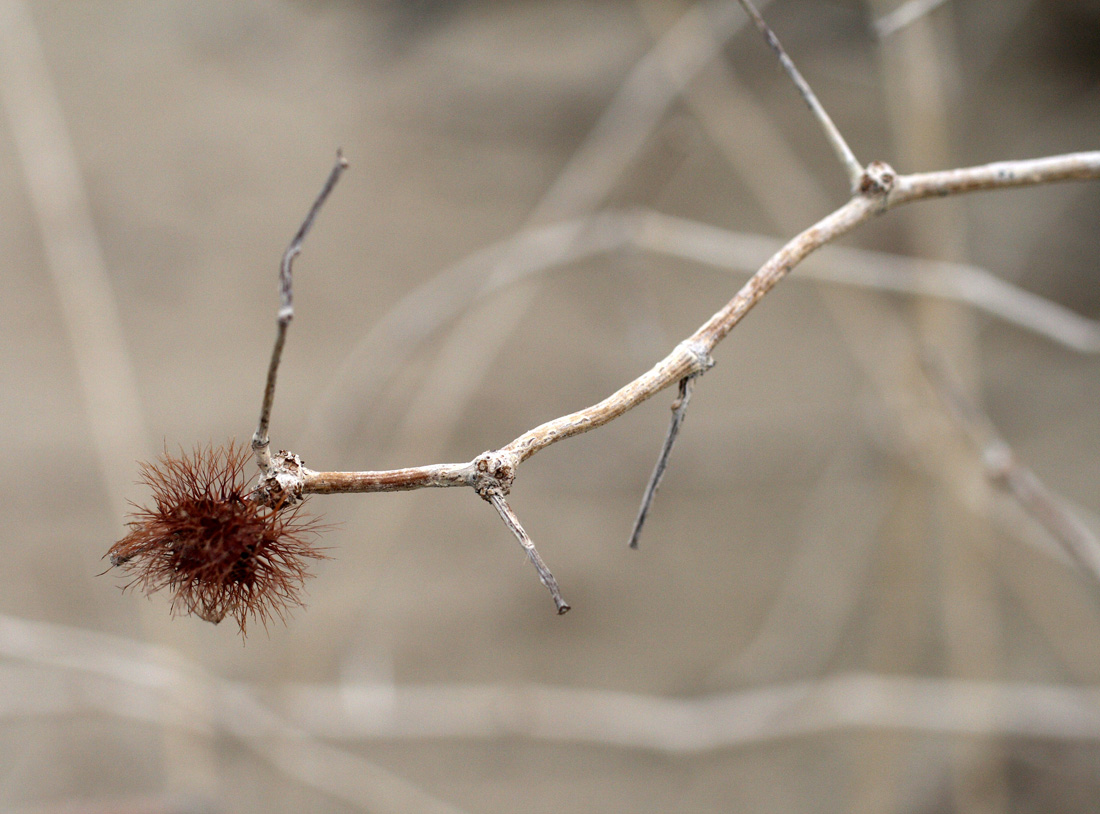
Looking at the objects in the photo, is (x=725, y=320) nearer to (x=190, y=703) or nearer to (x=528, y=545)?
(x=528, y=545)

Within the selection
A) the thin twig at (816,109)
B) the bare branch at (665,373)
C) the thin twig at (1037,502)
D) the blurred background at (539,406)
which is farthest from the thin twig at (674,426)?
the blurred background at (539,406)

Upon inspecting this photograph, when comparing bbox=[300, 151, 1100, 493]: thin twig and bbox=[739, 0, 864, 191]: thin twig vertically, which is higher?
bbox=[739, 0, 864, 191]: thin twig

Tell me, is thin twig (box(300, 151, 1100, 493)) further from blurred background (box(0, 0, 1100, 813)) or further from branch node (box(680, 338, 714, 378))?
blurred background (box(0, 0, 1100, 813))

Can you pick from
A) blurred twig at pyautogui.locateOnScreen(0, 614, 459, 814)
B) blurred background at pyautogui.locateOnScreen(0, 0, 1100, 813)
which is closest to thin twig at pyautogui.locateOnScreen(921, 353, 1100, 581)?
blurred background at pyautogui.locateOnScreen(0, 0, 1100, 813)

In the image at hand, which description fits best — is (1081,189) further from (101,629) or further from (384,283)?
(101,629)

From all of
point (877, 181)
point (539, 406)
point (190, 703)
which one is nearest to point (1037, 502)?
point (877, 181)

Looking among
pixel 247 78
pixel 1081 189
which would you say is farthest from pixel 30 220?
pixel 1081 189
